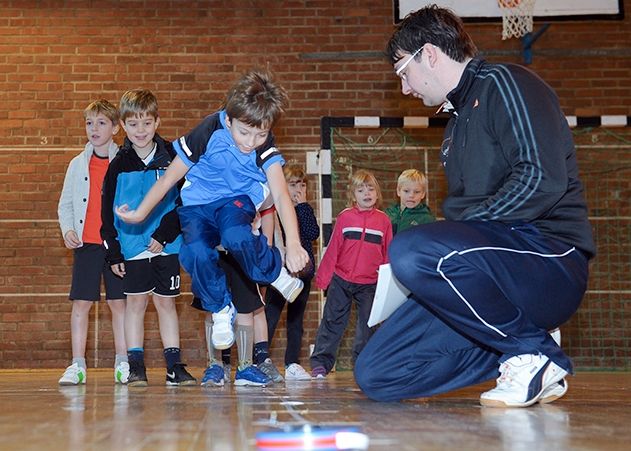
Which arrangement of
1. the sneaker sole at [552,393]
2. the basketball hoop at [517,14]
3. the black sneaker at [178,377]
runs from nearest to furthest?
the sneaker sole at [552,393], the black sneaker at [178,377], the basketball hoop at [517,14]

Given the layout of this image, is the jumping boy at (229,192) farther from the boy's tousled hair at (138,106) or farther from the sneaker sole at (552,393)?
the sneaker sole at (552,393)

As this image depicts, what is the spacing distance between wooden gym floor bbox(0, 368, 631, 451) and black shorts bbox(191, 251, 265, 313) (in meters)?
1.18

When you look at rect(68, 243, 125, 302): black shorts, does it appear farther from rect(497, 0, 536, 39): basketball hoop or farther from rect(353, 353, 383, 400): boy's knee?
rect(497, 0, 536, 39): basketball hoop

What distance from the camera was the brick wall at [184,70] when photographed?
269 inches

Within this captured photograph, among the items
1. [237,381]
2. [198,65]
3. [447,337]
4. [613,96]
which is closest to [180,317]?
[198,65]

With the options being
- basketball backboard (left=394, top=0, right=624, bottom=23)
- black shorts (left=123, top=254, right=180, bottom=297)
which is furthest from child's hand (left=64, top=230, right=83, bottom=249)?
basketball backboard (left=394, top=0, right=624, bottom=23)

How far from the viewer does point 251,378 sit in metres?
3.48

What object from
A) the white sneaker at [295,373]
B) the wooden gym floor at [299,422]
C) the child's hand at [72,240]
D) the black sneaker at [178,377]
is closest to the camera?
the wooden gym floor at [299,422]

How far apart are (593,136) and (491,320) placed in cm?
519

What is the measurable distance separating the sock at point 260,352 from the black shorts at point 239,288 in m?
0.30

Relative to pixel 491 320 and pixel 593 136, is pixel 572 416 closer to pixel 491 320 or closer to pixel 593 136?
pixel 491 320

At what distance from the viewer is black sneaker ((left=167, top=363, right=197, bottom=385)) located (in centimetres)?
370

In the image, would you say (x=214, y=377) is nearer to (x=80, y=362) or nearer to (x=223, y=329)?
(x=223, y=329)

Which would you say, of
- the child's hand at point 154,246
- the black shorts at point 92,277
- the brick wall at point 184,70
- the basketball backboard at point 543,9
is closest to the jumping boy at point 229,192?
the child's hand at point 154,246
